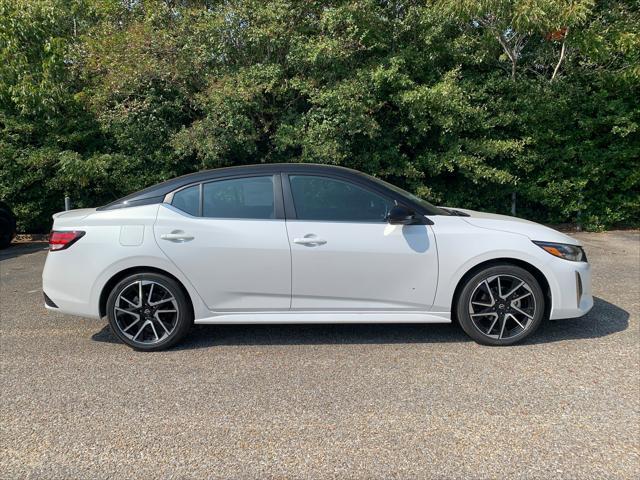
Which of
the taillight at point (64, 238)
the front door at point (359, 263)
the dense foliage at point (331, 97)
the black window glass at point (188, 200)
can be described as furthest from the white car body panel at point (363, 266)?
the dense foliage at point (331, 97)

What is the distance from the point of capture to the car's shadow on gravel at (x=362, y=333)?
14.5ft

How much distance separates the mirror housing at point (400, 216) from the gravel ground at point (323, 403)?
1.06 m

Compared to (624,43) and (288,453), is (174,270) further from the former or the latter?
(624,43)

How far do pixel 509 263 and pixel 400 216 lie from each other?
3.35 feet

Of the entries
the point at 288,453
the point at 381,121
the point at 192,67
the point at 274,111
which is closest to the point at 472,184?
the point at 381,121

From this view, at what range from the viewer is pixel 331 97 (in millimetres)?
8219

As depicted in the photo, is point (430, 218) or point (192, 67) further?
point (192, 67)

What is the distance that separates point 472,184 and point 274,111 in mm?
4050

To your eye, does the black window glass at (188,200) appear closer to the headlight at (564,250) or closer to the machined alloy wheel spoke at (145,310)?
the machined alloy wheel spoke at (145,310)

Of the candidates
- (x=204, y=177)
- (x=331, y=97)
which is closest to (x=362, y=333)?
(x=204, y=177)

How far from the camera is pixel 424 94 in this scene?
8.33 metres

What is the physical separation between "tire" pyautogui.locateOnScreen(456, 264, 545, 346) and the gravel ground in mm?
132

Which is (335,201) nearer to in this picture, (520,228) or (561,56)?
(520,228)

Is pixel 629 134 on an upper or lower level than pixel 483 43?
lower
